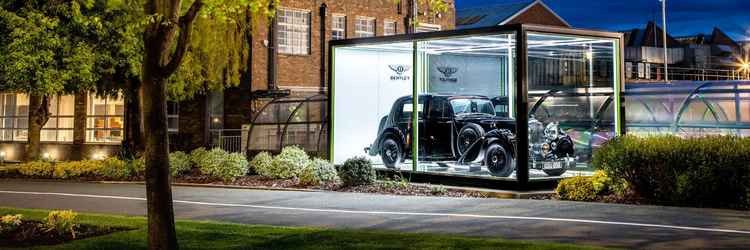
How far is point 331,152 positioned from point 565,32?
295 inches

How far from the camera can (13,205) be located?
16719 millimetres

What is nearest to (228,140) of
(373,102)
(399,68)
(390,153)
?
(373,102)

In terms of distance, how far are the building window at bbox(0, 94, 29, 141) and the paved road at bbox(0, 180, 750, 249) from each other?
22234mm

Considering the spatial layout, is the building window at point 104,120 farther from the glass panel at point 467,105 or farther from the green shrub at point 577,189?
the green shrub at point 577,189

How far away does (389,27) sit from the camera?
119 feet

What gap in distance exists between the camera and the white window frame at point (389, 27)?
35966mm

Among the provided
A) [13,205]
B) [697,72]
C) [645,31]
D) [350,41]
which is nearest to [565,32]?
[350,41]

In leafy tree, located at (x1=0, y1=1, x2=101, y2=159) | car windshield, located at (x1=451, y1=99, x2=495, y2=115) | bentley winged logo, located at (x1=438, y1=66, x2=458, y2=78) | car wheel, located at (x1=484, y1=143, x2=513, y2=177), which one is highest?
leafy tree, located at (x1=0, y1=1, x2=101, y2=159)

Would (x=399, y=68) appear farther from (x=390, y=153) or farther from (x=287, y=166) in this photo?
(x=287, y=166)

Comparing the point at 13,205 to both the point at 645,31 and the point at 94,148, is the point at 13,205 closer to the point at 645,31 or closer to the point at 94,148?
the point at 94,148

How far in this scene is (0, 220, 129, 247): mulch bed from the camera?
10.9 metres

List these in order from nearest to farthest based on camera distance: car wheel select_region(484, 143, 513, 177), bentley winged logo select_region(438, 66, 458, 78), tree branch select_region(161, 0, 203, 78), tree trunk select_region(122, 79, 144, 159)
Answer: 1. tree branch select_region(161, 0, 203, 78)
2. car wheel select_region(484, 143, 513, 177)
3. bentley winged logo select_region(438, 66, 458, 78)
4. tree trunk select_region(122, 79, 144, 159)

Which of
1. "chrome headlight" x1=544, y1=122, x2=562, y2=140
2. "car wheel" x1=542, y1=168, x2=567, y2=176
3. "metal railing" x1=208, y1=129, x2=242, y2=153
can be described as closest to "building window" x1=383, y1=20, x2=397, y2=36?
"metal railing" x1=208, y1=129, x2=242, y2=153

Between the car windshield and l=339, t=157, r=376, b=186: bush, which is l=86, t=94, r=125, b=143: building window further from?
the car windshield
